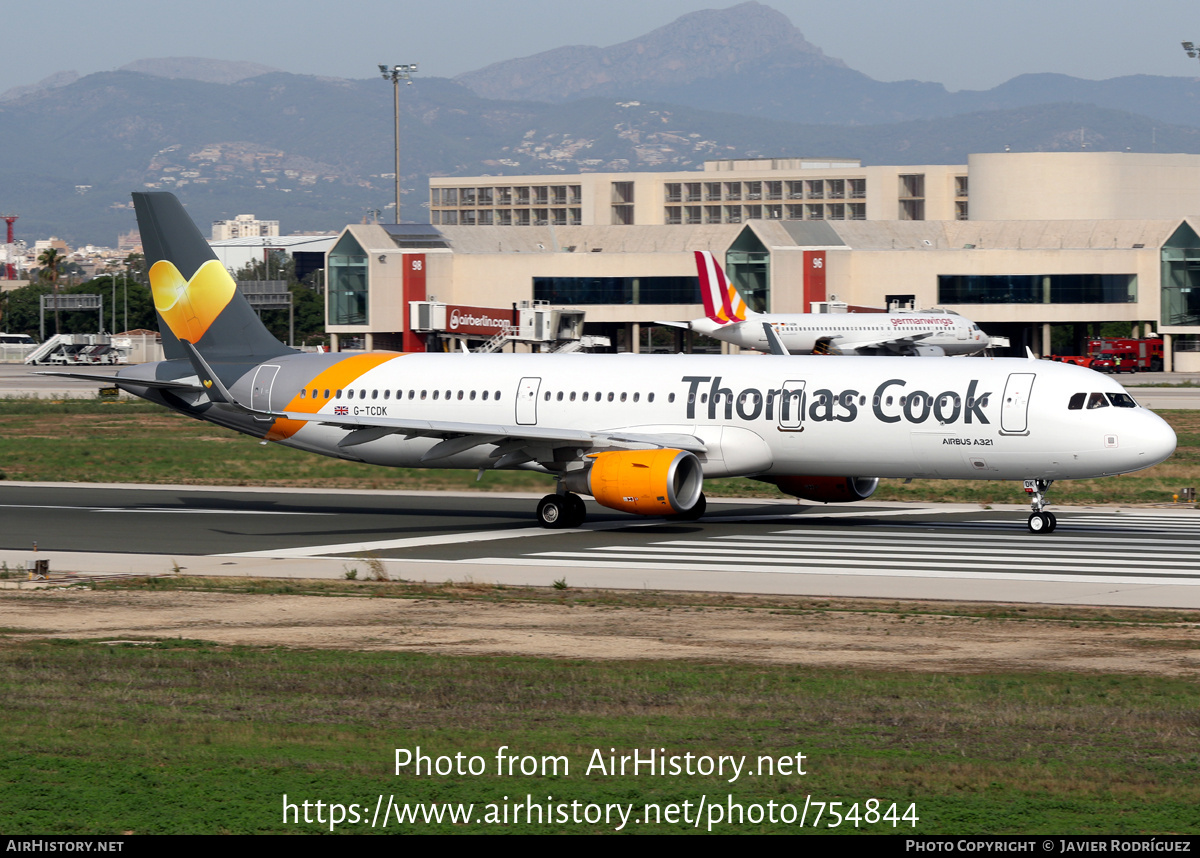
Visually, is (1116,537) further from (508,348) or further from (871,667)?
(508,348)

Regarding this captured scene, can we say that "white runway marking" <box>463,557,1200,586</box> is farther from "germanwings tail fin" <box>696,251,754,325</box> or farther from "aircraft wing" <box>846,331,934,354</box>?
"germanwings tail fin" <box>696,251,754,325</box>

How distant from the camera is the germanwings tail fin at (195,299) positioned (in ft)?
135

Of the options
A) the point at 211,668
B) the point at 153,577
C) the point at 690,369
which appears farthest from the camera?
the point at 690,369

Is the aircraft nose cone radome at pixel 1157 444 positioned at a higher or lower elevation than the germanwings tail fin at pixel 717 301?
lower

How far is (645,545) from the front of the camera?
33.4 meters

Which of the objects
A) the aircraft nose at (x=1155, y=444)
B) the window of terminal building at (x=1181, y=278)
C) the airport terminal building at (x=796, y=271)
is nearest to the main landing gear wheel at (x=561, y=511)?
the aircraft nose at (x=1155, y=444)

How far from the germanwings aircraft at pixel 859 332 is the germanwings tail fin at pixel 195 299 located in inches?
2743

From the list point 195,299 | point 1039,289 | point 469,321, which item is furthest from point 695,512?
point 1039,289

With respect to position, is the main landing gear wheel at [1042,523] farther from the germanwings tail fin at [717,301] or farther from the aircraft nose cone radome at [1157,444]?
the germanwings tail fin at [717,301]

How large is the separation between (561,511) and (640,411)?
297 centimetres

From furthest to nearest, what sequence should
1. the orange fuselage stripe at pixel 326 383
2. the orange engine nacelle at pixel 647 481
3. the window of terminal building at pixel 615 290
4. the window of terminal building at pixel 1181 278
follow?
the window of terminal building at pixel 615 290, the window of terminal building at pixel 1181 278, the orange fuselage stripe at pixel 326 383, the orange engine nacelle at pixel 647 481

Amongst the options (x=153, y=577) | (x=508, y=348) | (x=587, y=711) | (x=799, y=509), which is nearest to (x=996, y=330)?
(x=508, y=348)

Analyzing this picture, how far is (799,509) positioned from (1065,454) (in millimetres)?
9068
